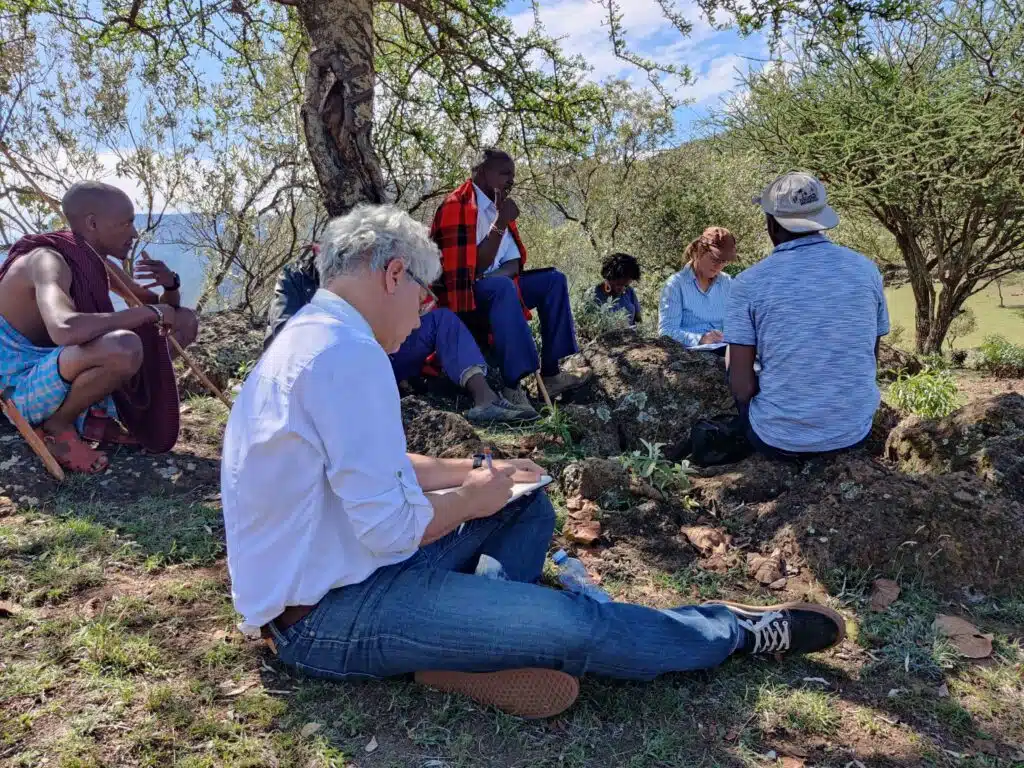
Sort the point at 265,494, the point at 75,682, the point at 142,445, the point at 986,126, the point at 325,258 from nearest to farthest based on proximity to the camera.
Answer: the point at 265,494 → the point at 325,258 → the point at 75,682 → the point at 142,445 → the point at 986,126

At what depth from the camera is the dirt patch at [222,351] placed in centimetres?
495

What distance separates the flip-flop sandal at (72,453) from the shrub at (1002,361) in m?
7.94

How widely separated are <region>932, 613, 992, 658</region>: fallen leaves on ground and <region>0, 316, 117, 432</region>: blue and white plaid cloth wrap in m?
3.64

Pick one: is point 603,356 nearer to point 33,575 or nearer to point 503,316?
point 503,316

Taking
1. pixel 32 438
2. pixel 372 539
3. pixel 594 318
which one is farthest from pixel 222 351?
pixel 372 539

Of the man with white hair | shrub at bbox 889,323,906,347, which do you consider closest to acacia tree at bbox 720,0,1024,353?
shrub at bbox 889,323,906,347

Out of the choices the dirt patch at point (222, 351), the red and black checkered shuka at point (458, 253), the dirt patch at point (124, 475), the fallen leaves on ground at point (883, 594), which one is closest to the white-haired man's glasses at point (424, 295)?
the fallen leaves on ground at point (883, 594)

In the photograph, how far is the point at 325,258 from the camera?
189 cm

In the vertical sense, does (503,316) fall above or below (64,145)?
below

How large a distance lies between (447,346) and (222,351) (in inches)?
76.9

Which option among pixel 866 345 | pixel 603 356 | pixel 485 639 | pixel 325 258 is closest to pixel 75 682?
pixel 485 639

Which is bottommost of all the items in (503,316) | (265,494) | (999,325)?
(999,325)

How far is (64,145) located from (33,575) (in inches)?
311

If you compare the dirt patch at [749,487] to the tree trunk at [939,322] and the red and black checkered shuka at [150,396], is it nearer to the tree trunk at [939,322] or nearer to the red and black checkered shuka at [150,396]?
the red and black checkered shuka at [150,396]
